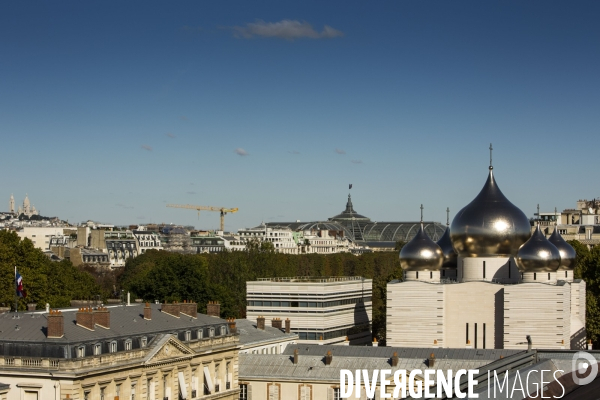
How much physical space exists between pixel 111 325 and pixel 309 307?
41.4m

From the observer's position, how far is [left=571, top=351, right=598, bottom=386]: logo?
4641cm

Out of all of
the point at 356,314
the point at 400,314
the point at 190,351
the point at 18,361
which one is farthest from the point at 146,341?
the point at 356,314

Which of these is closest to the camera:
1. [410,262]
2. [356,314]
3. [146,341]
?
[146,341]

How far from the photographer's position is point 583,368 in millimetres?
49625

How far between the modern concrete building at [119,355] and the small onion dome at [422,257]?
81.5 ft

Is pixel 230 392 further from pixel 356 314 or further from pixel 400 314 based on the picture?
pixel 356 314

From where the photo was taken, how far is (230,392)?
64.6 m

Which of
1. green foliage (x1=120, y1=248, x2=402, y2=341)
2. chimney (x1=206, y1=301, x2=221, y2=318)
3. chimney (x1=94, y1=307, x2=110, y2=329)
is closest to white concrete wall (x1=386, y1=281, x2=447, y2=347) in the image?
green foliage (x1=120, y1=248, x2=402, y2=341)

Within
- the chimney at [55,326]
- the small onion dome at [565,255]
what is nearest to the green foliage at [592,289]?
the small onion dome at [565,255]

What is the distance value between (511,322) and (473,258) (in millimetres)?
6323

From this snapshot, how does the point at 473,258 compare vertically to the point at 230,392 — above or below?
above

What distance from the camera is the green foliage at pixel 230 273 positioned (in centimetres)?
10444

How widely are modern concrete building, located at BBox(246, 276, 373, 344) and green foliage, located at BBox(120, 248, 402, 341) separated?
4571 millimetres

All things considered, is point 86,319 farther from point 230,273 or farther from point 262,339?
point 230,273
